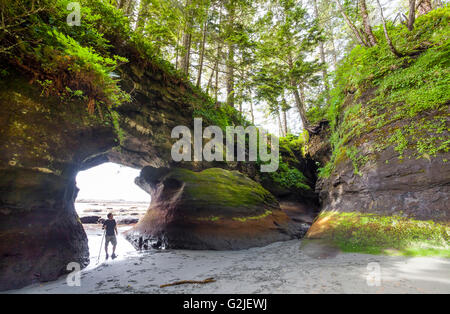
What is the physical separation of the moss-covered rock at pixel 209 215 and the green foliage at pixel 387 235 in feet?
7.68

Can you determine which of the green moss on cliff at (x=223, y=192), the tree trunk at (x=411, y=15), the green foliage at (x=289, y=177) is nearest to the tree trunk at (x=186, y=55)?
the green moss on cliff at (x=223, y=192)

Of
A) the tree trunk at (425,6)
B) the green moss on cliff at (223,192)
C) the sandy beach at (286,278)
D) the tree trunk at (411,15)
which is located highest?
the tree trunk at (425,6)

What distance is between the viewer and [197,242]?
235 inches

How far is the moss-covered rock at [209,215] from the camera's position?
6.12m

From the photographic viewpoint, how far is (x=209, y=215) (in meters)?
6.43

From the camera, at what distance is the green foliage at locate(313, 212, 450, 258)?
330cm

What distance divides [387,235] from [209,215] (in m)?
4.71

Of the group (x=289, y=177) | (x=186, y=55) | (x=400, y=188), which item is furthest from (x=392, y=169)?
(x=186, y=55)

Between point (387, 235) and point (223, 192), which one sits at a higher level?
point (223, 192)

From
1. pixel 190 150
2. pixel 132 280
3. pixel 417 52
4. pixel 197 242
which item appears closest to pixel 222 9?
pixel 190 150

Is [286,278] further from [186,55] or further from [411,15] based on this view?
[186,55]

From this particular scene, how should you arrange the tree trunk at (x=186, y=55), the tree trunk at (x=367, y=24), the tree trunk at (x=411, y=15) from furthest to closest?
the tree trunk at (x=186, y=55) → the tree trunk at (x=367, y=24) → the tree trunk at (x=411, y=15)

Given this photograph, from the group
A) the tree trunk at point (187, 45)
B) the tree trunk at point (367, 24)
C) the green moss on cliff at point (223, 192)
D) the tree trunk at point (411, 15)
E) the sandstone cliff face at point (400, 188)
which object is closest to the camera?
the sandstone cliff face at point (400, 188)

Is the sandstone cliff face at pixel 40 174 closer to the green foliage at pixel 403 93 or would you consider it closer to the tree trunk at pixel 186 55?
the tree trunk at pixel 186 55
